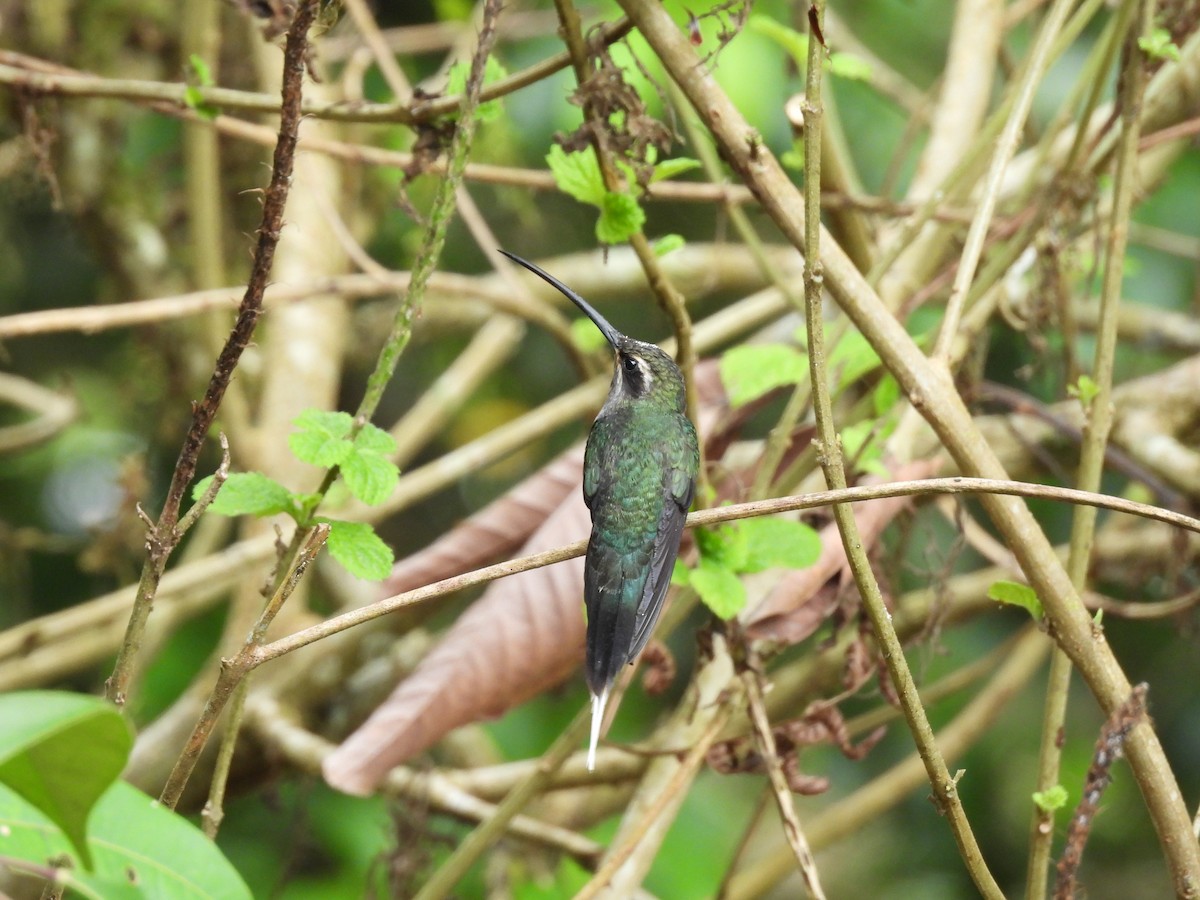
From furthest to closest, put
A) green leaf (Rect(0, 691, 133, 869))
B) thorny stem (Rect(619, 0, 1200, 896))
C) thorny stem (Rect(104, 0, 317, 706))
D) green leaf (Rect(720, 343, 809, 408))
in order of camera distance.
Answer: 1. green leaf (Rect(720, 343, 809, 408))
2. thorny stem (Rect(619, 0, 1200, 896))
3. thorny stem (Rect(104, 0, 317, 706))
4. green leaf (Rect(0, 691, 133, 869))

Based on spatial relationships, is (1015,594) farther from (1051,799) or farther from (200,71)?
(200,71)

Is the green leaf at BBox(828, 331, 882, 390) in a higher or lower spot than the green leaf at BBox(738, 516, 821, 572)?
higher

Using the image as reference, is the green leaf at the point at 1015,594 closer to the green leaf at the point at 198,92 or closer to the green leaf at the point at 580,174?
the green leaf at the point at 580,174

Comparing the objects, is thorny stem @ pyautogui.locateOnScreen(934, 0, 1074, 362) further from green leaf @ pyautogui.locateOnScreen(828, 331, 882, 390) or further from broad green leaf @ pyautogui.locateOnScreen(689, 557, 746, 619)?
broad green leaf @ pyautogui.locateOnScreen(689, 557, 746, 619)

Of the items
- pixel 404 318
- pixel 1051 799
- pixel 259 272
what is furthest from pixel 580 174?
pixel 1051 799

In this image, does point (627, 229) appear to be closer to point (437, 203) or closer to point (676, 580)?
point (437, 203)

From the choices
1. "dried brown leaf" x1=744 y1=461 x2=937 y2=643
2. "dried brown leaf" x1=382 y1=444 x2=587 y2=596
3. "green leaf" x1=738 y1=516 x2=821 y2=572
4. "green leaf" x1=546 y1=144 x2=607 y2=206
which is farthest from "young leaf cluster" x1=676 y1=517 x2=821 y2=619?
"dried brown leaf" x1=382 y1=444 x2=587 y2=596

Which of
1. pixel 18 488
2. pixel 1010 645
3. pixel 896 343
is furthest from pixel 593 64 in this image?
pixel 18 488
